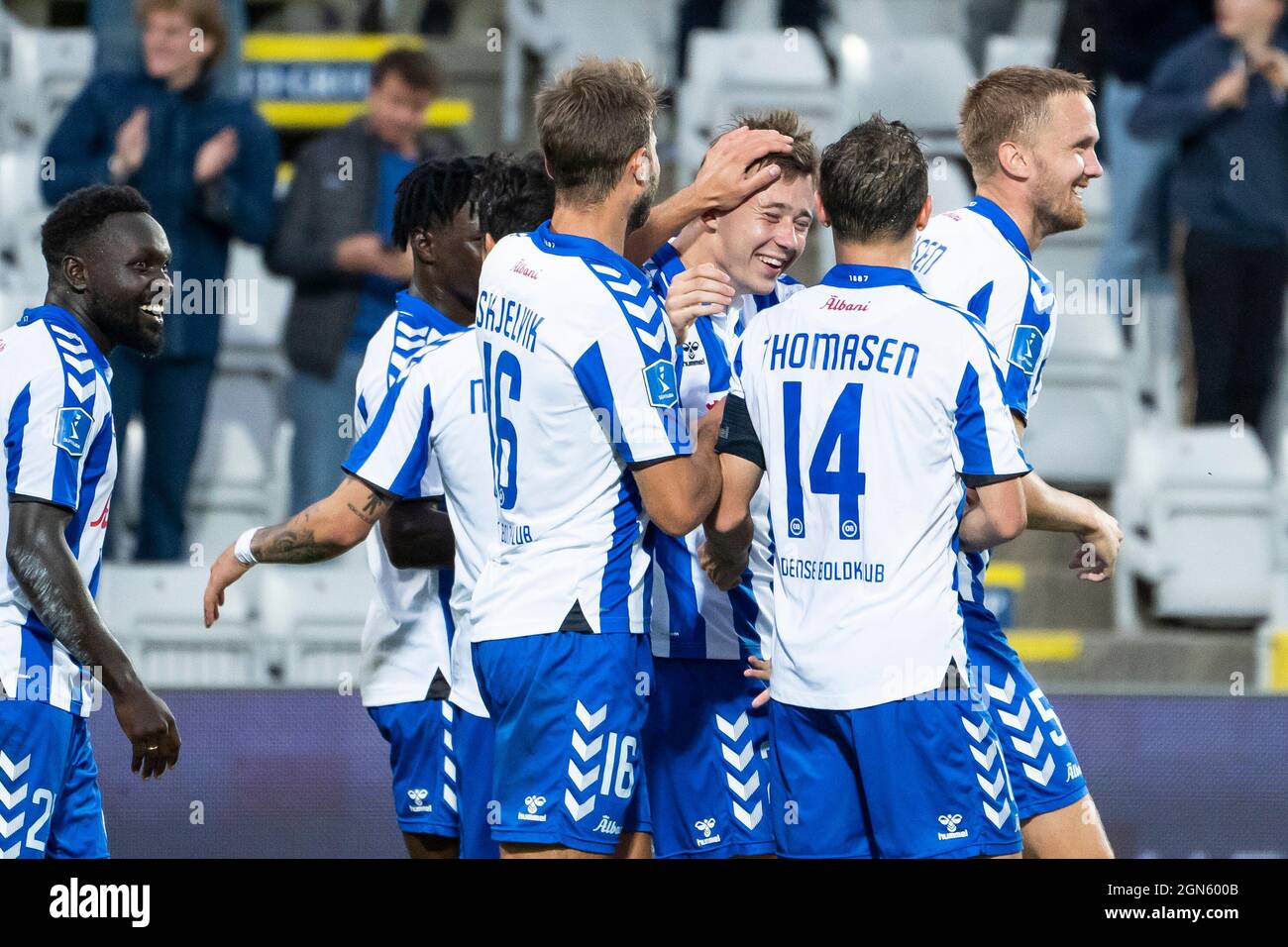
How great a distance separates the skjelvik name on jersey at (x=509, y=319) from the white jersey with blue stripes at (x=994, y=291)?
3.07ft

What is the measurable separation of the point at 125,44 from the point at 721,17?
283cm

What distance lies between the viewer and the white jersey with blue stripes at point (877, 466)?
329cm

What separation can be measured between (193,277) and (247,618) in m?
1.40

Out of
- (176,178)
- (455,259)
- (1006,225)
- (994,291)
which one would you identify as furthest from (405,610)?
(176,178)

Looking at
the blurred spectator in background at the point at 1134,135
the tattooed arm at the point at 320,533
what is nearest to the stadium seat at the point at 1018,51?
the blurred spectator in background at the point at 1134,135

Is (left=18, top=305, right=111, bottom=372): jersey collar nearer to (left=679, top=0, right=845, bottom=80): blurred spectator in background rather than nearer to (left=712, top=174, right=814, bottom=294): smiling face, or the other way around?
(left=712, top=174, right=814, bottom=294): smiling face

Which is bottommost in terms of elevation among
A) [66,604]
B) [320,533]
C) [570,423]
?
[66,604]

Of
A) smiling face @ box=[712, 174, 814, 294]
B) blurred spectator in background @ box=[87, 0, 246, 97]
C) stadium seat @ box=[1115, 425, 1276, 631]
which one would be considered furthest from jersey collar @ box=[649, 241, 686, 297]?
stadium seat @ box=[1115, 425, 1276, 631]

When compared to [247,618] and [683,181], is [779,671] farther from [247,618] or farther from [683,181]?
[683,181]

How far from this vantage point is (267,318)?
8.14 meters

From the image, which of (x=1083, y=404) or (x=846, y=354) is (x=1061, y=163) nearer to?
(x=846, y=354)

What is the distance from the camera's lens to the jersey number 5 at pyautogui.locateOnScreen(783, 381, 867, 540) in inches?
130

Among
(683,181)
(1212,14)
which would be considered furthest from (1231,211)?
(683,181)

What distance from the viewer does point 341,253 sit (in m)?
7.27
